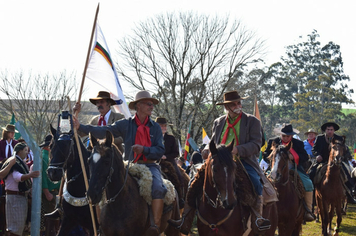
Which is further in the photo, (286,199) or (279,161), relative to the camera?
(286,199)

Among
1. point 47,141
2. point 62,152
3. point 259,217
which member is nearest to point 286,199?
point 259,217

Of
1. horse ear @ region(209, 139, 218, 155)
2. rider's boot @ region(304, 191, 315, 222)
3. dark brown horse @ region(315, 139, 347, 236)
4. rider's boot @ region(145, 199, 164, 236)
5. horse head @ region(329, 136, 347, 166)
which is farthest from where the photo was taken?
dark brown horse @ region(315, 139, 347, 236)

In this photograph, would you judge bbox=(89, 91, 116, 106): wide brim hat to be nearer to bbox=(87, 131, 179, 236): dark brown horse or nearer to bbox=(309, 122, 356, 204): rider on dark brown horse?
bbox=(87, 131, 179, 236): dark brown horse

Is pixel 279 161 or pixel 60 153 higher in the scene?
pixel 60 153

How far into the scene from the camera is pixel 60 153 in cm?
714

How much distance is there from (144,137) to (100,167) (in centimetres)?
146

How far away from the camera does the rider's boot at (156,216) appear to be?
22.6ft

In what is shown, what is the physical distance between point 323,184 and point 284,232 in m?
4.27

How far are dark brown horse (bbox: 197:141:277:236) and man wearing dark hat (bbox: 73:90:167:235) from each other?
67cm

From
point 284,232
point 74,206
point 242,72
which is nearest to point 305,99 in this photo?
point 242,72

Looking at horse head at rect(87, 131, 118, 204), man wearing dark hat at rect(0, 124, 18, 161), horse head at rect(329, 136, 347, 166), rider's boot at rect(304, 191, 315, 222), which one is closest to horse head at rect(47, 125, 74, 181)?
horse head at rect(87, 131, 118, 204)

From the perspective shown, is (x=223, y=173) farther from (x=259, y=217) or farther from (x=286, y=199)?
(x=286, y=199)

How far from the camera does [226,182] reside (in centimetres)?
630

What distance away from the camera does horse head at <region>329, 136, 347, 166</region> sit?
13.3m
